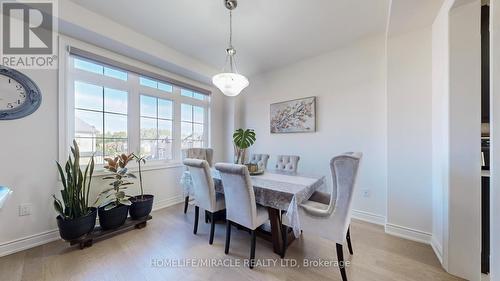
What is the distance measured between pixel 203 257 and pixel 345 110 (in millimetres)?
2734

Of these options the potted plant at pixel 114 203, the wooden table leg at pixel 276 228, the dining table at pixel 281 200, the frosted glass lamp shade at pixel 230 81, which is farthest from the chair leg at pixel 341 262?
the potted plant at pixel 114 203

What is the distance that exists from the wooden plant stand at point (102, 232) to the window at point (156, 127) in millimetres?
1075

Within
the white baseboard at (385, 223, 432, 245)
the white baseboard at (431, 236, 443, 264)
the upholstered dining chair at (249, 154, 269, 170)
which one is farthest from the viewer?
the upholstered dining chair at (249, 154, 269, 170)

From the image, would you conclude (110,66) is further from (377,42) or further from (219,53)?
(377,42)

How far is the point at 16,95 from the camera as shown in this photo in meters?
1.91

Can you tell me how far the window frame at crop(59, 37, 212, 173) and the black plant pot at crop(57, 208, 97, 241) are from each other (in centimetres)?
71

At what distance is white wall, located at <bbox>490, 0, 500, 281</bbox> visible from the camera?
1.04 meters

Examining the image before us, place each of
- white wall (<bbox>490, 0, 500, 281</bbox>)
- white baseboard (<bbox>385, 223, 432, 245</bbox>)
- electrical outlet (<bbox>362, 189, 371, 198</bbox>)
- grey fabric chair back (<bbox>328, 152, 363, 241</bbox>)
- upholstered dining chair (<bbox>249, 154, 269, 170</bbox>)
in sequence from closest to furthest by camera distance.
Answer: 1. white wall (<bbox>490, 0, 500, 281</bbox>)
2. grey fabric chair back (<bbox>328, 152, 363, 241</bbox>)
3. white baseboard (<bbox>385, 223, 432, 245</bbox>)
4. electrical outlet (<bbox>362, 189, 371, 198</bbox>)
5. upholstered dining chair (<bbox>249, 154, 269, 170</bbox>)

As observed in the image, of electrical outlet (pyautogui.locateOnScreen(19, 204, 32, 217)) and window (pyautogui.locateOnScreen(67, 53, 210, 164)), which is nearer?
electrical outlet (pyautogui.locateOnScreen(19, 204, 32, 217))

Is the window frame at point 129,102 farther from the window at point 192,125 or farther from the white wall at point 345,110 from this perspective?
the white wall at point 345,110

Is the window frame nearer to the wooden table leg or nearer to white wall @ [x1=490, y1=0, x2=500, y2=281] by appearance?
the wooden table leg

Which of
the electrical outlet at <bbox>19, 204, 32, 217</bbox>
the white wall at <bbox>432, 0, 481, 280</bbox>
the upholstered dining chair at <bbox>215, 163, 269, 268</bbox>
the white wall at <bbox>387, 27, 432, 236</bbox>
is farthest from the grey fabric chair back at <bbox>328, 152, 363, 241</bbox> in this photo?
the electrical outlet at <bbox>19, 204, 32, 217</bbox>

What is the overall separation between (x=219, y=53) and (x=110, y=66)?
5.23 feet

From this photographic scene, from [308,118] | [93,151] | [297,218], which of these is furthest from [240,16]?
[93,151]
